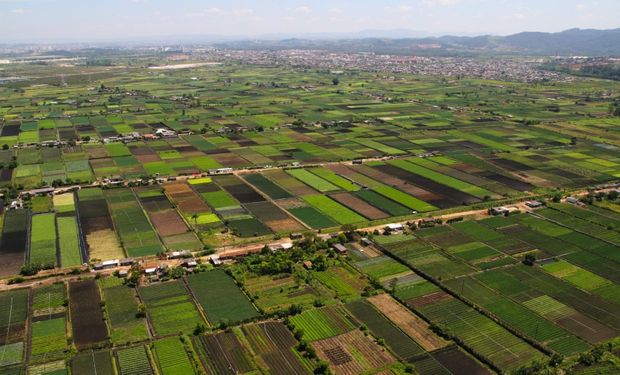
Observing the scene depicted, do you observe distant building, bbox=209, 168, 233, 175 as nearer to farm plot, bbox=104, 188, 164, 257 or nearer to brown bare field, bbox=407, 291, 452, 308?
farm plot, bbox=104, 188, 164, 257

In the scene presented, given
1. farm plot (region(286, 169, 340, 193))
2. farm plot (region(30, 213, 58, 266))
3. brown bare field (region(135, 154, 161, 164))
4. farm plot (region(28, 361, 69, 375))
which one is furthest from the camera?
brown bare field (region(135, 154, 161, 164))

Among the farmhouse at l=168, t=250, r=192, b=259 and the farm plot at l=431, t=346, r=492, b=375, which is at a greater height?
the farmhouse at l=168, t=250, r=192, b=259

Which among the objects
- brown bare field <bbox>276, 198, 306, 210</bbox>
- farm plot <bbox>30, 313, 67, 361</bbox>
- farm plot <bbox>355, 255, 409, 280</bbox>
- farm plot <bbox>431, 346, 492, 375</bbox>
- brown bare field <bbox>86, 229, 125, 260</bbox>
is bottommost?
farm plot <bbox>431, 346, 492, 375</bbox>

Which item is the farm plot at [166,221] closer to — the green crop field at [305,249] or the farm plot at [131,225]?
the green crop field at [305,249]

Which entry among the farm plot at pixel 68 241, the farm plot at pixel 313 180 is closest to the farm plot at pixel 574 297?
the farm plot at pixel 313 180

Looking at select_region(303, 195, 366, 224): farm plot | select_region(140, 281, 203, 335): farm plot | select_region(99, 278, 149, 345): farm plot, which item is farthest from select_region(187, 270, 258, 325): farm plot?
select_region(303, 195, 366, 224): farm plot

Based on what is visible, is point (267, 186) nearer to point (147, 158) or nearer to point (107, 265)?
point (147, 158)

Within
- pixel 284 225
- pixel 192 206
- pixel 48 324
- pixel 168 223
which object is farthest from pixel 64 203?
pixel 284 225
